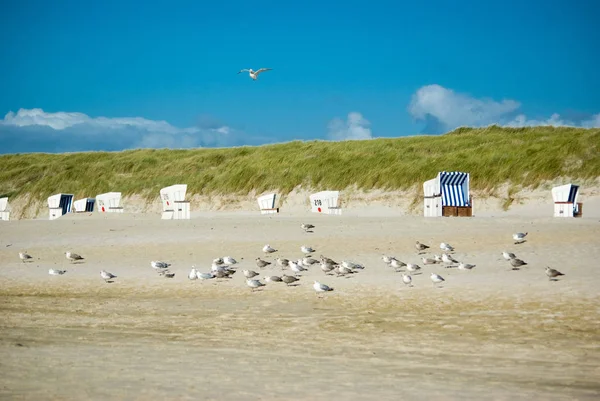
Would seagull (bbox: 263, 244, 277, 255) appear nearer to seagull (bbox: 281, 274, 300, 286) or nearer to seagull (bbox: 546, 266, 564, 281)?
seagull (bbox: 281, 274, 300, 286)

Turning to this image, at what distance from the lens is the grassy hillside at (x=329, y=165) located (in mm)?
40750

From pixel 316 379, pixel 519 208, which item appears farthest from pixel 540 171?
pixel 316 379

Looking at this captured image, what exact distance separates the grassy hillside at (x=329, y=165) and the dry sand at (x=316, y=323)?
1860 centimetres

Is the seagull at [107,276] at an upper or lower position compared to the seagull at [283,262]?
lower

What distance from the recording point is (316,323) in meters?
12.0

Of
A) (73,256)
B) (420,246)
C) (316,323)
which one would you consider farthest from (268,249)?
(316,323)

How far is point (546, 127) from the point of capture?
188 ft

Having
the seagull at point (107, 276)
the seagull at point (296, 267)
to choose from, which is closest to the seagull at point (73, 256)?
the seagull at point (107, 276)

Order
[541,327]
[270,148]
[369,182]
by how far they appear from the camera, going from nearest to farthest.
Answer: [541,327]
[369,182]
[270,148]

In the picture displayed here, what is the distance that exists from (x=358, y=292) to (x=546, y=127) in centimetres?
4643

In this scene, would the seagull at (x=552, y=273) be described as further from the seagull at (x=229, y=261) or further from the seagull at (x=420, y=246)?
the seagull at (x=229, y=261)

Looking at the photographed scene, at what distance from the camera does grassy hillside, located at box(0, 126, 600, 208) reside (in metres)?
40.8

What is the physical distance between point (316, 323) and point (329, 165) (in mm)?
37004

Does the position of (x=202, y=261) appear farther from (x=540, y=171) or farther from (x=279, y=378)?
(x=540, y=171)
